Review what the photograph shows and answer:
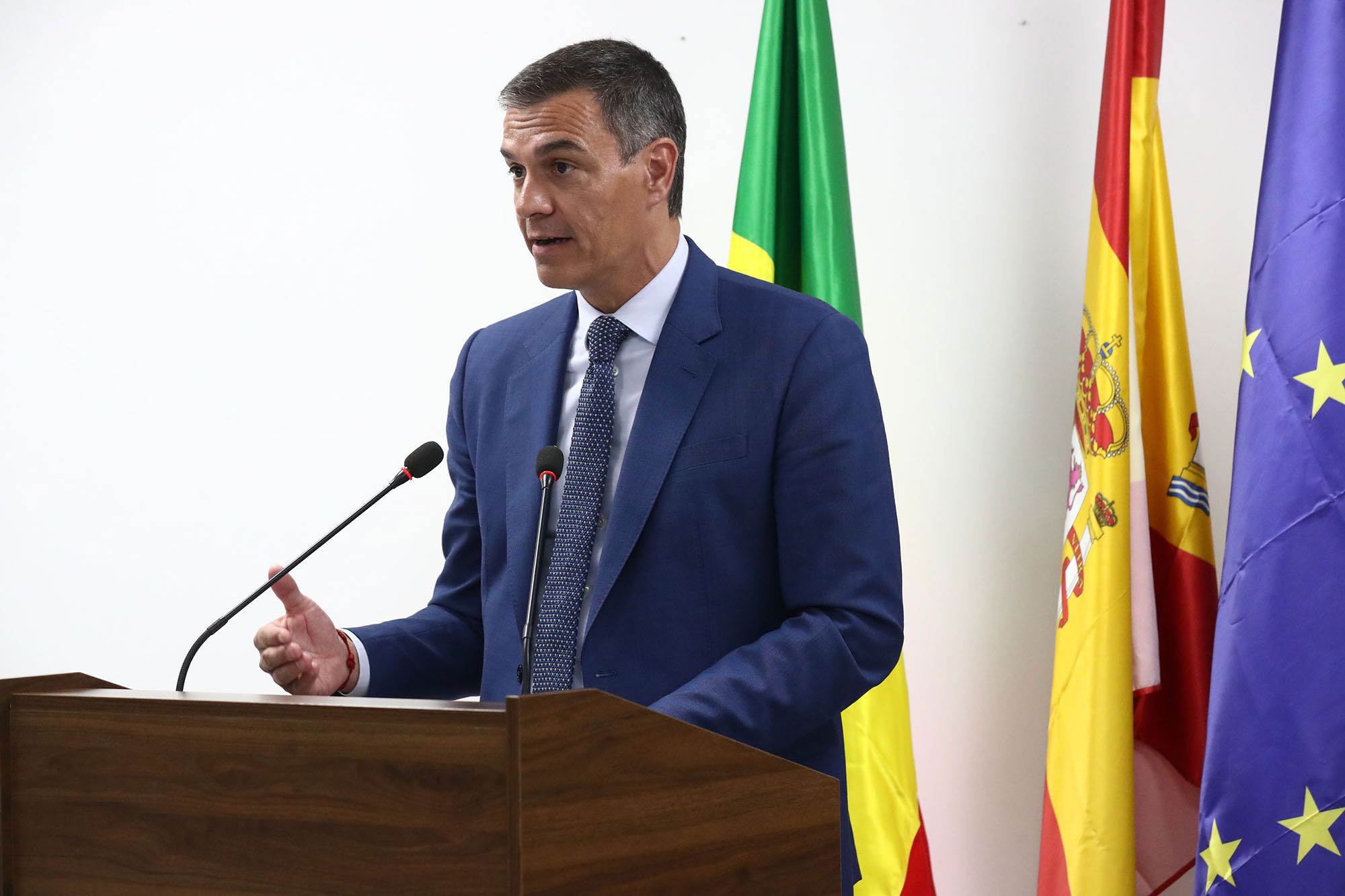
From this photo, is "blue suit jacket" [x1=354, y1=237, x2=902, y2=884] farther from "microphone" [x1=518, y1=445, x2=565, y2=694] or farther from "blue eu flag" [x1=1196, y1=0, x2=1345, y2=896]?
"blue eu flag" [x1=1196, y1=0, x2=1345, y2=896]

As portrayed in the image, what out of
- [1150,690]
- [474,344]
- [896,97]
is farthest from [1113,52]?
[474,344]

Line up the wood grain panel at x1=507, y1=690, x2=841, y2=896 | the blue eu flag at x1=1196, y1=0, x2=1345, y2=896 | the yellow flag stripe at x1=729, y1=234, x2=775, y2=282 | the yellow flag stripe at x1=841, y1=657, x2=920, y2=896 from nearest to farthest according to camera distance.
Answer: the wood grain panel at x1=507, y1=690, x2=841, y2=896, the blue eu flag at x1=1196, y1=0, x2=1345, y2=896, the yellow flag stripe at x1=841, y1=657, x2=920, y2=896, the yellow flag stripe at x1=729, y1=234, x2=775, y2=282

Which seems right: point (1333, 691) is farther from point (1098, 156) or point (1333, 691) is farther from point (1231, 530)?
point (1098, 156)

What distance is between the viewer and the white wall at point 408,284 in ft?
9.28

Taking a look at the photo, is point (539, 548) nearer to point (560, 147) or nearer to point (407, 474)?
point (407, 474)

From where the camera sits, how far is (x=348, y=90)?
3279 mm

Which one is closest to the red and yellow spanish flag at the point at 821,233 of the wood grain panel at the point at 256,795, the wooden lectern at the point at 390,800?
the wooden lectern at the point at 390,800

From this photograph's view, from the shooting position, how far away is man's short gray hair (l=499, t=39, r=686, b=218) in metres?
1.70

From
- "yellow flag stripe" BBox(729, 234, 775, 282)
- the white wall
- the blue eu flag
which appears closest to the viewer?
the blue eu flag

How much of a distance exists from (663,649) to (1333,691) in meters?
1.13

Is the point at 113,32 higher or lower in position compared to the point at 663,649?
higher

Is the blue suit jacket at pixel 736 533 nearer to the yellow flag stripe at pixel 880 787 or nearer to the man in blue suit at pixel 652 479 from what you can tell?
the man in blue suit at pixel 652 479

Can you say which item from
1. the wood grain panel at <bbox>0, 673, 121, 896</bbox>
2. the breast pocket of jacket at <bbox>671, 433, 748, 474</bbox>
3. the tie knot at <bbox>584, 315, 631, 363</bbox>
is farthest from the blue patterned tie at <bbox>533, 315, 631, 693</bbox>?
the wood grain panel at <bbox>0, 673, 121, 896</bbox>

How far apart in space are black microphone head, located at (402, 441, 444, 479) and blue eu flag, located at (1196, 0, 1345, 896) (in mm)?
1408
